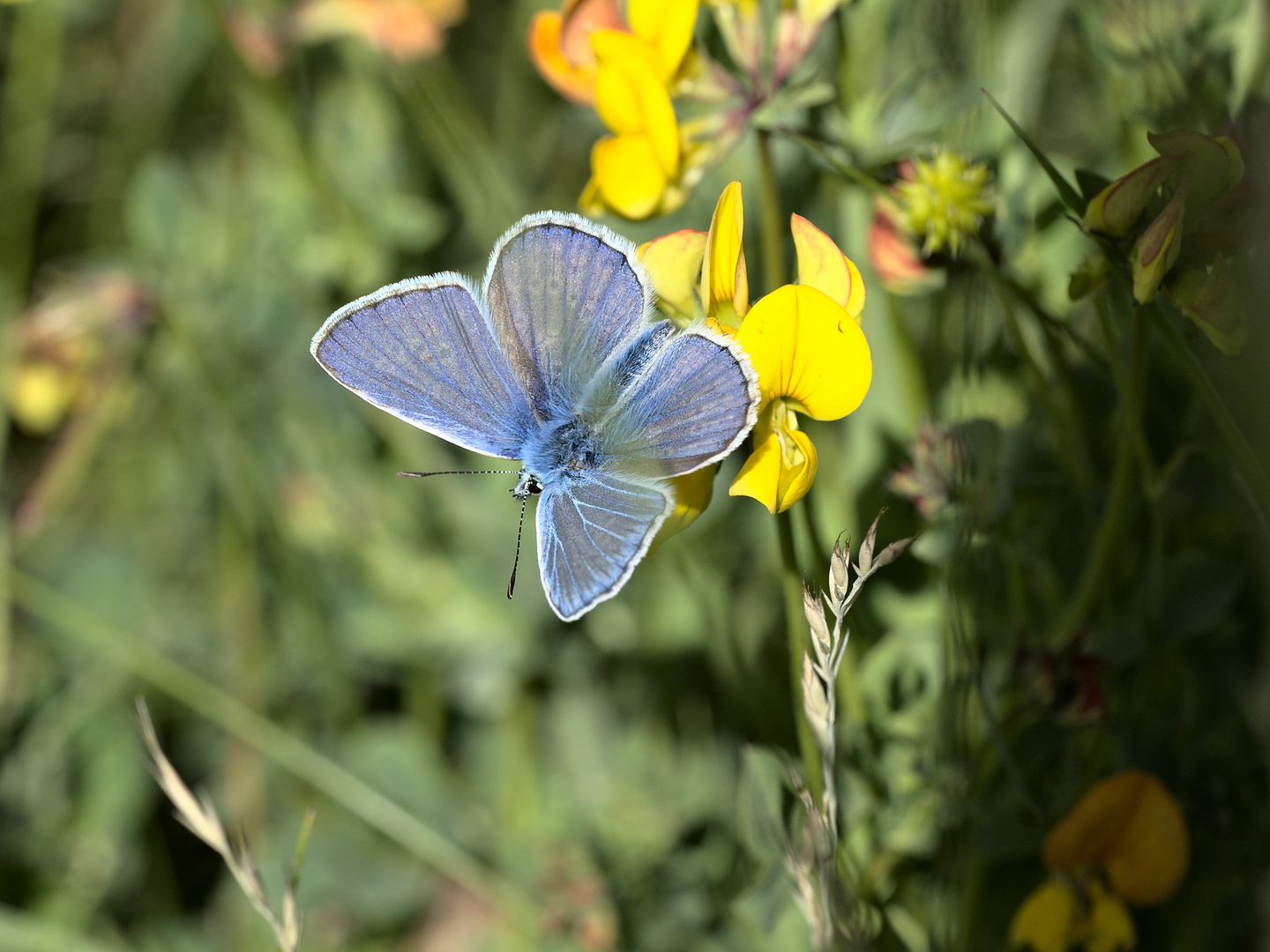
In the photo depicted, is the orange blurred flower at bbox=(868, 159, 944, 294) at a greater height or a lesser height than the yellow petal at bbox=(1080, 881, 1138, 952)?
greater

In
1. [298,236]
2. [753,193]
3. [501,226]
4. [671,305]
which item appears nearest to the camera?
[671,305]

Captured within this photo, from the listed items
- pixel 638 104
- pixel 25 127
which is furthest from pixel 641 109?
pixel 25 127

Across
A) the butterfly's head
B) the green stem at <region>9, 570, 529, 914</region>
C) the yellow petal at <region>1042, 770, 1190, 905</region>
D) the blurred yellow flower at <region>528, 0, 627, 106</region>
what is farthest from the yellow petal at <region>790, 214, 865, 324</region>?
the green stem at <region>9, 570, 529, 914</region>

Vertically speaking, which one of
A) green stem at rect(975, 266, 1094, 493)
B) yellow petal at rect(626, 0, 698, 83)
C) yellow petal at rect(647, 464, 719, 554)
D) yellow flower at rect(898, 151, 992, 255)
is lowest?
yellow petal at rect(647, 464, 719, 554)

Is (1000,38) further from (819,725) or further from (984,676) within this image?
(819,725)

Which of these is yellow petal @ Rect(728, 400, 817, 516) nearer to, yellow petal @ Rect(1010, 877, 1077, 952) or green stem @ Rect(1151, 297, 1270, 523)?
green stem @ Rect(1151, 297, 1270, 523)

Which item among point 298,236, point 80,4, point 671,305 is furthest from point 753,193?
point 80,4

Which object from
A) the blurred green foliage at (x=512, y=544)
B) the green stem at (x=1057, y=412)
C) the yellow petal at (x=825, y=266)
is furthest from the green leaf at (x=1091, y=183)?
the yellow petal at (x=825, y=266)
